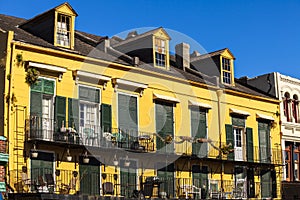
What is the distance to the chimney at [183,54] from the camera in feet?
103

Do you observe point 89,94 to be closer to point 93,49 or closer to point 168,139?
point 93,49

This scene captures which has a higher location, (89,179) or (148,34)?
(148,34)

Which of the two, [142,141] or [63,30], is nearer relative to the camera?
[63,30]

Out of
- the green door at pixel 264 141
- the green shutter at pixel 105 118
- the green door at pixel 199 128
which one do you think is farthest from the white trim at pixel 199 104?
the green shutter at pixel 105 118

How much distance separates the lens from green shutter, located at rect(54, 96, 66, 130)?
22894 millimetres

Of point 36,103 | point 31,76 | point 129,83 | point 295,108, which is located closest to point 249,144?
point 295,108

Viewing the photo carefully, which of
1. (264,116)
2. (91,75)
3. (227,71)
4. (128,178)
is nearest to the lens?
(91,75)

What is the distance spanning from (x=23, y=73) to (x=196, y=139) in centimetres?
931

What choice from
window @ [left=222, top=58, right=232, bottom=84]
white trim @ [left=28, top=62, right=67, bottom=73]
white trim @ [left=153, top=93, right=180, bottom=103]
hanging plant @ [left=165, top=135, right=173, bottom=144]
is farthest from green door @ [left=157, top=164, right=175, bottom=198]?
window @ [left=222, top=58, right=232, bottom=84]

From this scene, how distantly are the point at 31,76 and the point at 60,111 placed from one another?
187 cm

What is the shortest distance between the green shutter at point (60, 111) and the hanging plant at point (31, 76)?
4.00ft

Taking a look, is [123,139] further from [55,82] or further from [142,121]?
[55,82]

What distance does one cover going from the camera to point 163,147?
26.2 metres

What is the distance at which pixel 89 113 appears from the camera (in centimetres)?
2434
